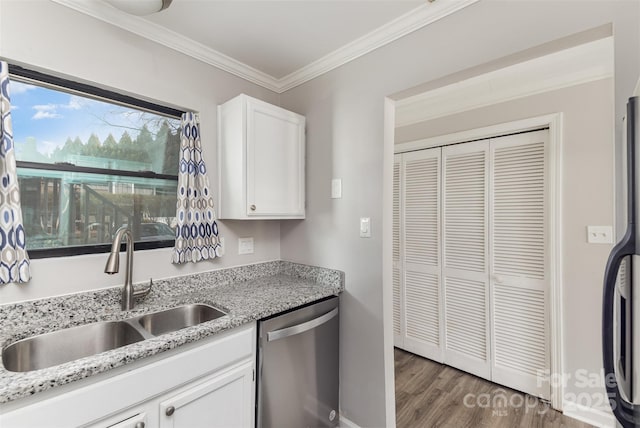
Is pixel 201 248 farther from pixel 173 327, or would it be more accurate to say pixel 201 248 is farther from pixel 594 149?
pixel 594 149

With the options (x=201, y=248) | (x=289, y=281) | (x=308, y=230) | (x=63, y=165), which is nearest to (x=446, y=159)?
(x=308, y=230)

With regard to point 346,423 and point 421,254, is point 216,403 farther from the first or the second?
point 421,254

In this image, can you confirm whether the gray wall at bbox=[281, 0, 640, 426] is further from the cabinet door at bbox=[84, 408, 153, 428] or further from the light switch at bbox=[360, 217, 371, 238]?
the cabinet door at bbox=[84, 408, 153, 428]

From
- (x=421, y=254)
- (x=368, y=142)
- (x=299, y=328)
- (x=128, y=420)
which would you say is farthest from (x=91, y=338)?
(x=421, y=254)

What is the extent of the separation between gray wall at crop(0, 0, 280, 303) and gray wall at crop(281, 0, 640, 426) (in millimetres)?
604

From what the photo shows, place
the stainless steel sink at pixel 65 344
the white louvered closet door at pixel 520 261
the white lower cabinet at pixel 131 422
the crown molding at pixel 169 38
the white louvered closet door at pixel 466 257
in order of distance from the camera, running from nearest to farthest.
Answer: the white lower cabinet at pixel 131 422
the stainless steel sink at pixel 65 344
the crown molding at pixel 169 38
the white louvered closet door at pixel 520 261
the white louvered closet door at pixel 466 257

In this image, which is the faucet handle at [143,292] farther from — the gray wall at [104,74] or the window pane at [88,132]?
the window pane at [88,132]

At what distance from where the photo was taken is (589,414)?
6.42ft

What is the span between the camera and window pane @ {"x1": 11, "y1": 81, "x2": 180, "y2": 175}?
1.34 metres

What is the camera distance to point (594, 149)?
6.35ft

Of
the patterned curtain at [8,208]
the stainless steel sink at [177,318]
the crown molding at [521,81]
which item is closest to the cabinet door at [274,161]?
the stainless steel sink at [177,318]

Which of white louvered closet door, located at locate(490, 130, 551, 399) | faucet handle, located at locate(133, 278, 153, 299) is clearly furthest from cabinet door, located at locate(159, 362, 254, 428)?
white louvered closet door, located at locate(490, 130, 551, 399)

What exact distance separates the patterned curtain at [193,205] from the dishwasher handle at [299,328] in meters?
0.70

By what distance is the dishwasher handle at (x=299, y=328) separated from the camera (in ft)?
4.83
